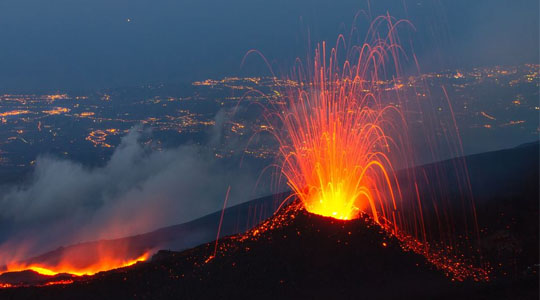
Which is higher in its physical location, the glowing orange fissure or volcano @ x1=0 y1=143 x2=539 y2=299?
volcano @ x1=0 y1=143 x2=539 y2=299

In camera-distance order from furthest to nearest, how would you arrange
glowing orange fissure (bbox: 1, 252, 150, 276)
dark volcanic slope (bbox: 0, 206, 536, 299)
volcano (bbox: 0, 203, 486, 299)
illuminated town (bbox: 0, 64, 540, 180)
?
illuminated town (bbox: 0, 64, 540, 180) → glowing orange fissure (bbox: 1, 252, 150, 276) → volcano (bbox: 0, 203, 486, 299) → dark volcanic slope (bbox: 0, 206, 536, 299)

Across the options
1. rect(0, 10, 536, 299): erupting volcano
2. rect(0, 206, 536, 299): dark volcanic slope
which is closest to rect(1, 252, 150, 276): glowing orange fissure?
rect(0, 10, 536, 299): erupting volcano

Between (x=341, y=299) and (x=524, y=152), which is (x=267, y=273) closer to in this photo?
(x=341, y=299)

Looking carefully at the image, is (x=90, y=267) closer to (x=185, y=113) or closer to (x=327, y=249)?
(x=327, y=249)

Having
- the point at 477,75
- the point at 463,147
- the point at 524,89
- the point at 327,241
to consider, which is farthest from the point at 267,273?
the point at 477,75

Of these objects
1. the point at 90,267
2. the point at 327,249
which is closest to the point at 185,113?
the point at 90,267

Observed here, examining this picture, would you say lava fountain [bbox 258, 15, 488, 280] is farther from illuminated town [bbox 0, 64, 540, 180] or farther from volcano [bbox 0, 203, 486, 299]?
illuminated town [bbox 0, 64, 540, 180]

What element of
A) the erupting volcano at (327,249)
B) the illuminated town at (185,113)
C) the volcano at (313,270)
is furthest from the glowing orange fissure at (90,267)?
the illuminated town at (185,113)
